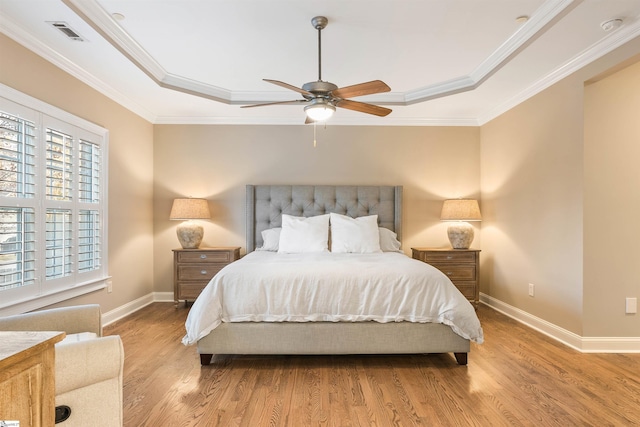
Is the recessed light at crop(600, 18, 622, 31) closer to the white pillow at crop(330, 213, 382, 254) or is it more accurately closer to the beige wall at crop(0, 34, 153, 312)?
the white pillow at crop(330, 213, 382, 254)

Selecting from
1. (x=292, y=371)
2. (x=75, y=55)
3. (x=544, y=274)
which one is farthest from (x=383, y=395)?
(x=75, y=55)

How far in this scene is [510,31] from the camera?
260cm

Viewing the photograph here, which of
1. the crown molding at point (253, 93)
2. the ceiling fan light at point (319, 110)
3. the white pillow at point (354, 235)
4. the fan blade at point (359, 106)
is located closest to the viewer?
the crown molding at point (253, 93)

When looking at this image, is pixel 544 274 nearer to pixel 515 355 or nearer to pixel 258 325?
pixel 515 355

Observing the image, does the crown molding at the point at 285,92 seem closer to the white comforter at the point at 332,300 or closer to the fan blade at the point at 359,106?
the fan blade at the point at 359,106

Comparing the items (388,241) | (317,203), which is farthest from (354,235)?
(317,203)

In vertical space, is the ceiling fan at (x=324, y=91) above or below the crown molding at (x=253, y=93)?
below

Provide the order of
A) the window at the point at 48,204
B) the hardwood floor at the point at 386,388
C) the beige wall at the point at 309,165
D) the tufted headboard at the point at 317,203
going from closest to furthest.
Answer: the hardwood floor at the point at 386,388 < the window at the point at 48,204 < the tufted headboard at the point at 317,203 < the beige wall at the point at 309,165

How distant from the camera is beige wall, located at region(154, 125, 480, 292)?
180 inches

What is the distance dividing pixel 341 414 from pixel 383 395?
0.35 meters

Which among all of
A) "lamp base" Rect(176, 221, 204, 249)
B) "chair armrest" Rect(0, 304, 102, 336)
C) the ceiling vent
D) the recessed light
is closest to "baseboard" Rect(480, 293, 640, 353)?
the recessed light

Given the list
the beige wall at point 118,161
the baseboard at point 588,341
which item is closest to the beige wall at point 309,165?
the beige wall at point 118,161

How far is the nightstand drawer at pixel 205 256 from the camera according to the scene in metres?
4.10

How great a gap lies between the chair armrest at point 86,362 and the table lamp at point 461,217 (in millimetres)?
3797
